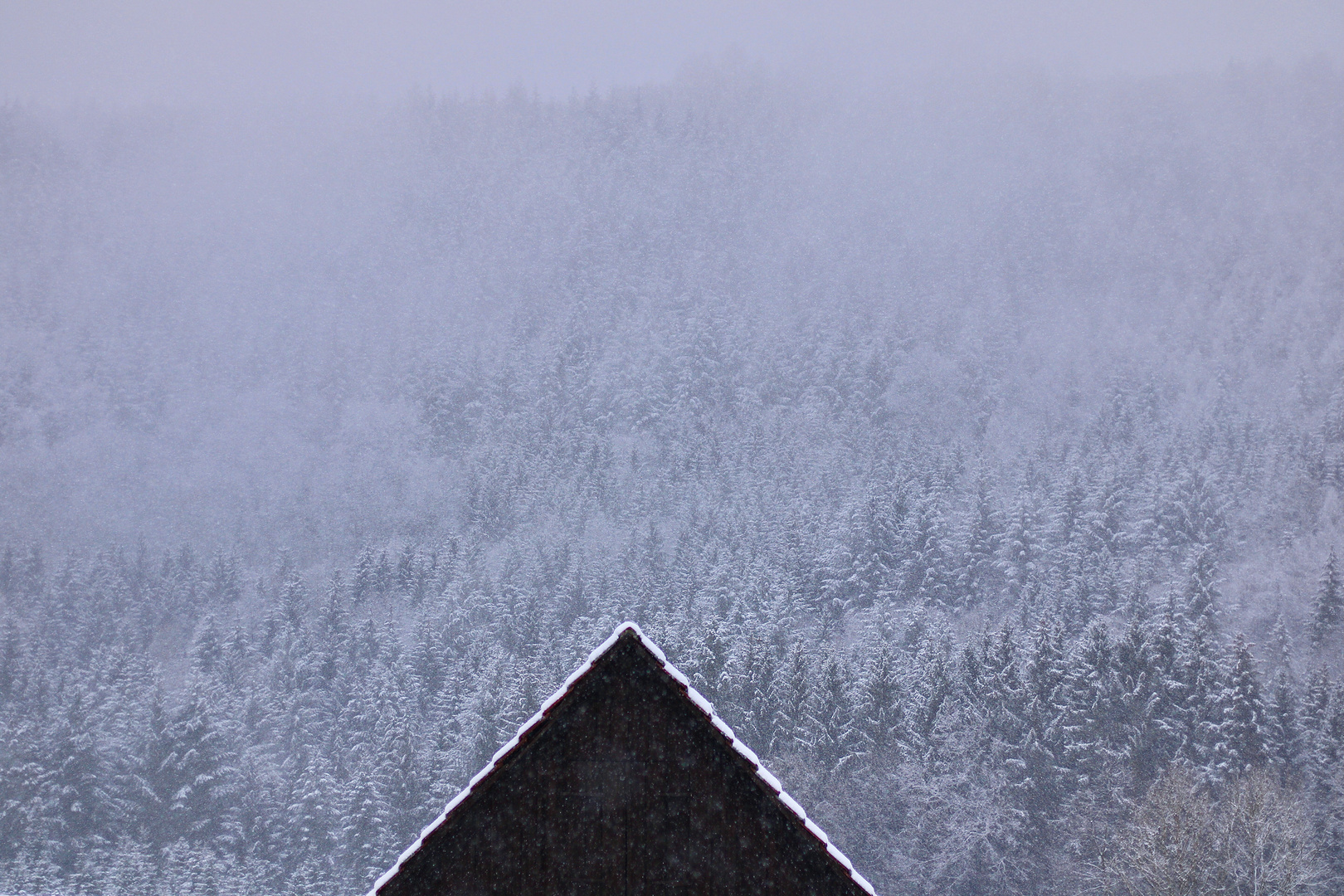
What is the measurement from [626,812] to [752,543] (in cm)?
9354

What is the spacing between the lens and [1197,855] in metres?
33.8

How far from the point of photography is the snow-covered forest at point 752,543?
50500 millimetres

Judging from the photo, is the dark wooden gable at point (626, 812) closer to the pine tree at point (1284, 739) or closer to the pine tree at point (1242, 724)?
the pine tree at point (1242, 724)

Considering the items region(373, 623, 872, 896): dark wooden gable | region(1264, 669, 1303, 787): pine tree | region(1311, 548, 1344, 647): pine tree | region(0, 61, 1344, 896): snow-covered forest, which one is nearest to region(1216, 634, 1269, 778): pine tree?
region(0, 61, 1344, 896): snow-covered forest

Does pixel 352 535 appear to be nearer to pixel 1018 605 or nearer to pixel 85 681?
pixel 85 681

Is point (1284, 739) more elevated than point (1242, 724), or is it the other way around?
point (1242, 724)

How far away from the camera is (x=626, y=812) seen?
615 cm

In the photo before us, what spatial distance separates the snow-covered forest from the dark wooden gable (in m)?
20.6

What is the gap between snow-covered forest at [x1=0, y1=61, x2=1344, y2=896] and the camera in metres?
50.5

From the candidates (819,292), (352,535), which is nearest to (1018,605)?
(352,535)

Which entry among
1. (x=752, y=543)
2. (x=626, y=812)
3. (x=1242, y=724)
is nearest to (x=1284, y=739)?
(x=1242, y=724)

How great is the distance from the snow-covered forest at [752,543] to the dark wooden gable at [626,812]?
2064 centimetres

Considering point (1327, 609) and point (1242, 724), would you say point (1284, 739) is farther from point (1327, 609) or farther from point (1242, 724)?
point (1327, 609)

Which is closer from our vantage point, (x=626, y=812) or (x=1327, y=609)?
(x=626, y=812)
